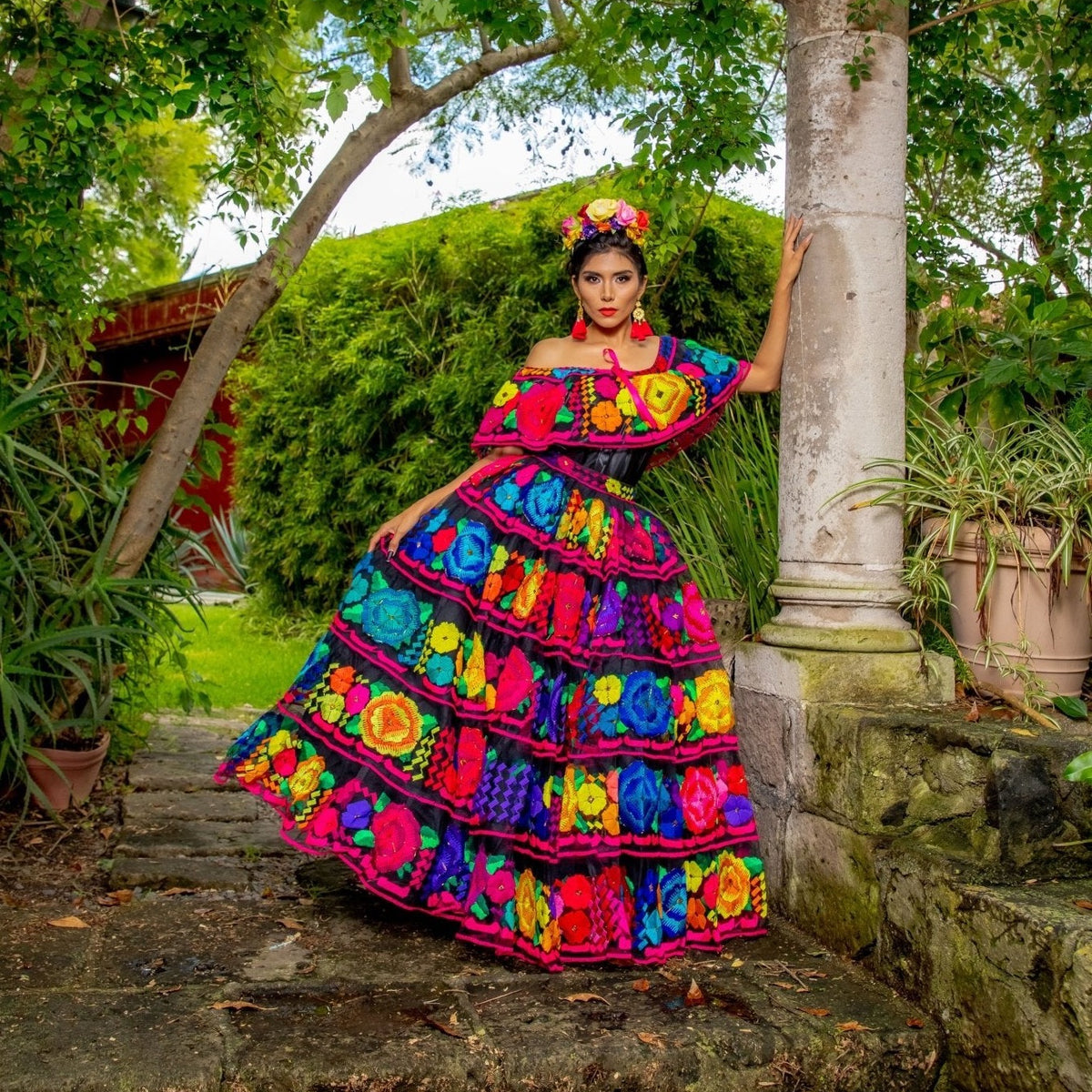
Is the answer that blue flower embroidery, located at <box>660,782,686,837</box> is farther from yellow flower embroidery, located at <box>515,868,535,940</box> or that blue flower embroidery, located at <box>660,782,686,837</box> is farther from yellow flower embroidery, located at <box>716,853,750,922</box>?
yellow flower embroidery, located at <box>515,868,535,940</box>

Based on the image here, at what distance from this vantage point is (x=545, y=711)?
263 cm

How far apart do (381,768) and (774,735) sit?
958mm

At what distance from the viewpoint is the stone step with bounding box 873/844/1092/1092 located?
6.16 feet

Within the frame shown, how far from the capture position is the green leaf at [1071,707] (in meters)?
2.64

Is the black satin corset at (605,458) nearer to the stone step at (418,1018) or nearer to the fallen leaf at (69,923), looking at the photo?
the stone step at (418,1018)

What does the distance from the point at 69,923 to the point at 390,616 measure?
3.38ft

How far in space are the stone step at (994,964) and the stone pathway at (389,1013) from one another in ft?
0.29

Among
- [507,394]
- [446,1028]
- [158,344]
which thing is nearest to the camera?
[446,1028]

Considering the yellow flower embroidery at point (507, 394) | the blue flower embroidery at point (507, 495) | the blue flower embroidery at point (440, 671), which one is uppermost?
the yellow flower embroidery at point (507, 394)

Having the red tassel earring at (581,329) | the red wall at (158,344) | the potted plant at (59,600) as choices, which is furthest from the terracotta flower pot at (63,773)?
the red wall at (158,344)

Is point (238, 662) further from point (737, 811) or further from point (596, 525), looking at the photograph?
point (737, 811)

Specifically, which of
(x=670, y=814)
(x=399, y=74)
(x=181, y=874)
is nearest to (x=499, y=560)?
(x=670, y=814)

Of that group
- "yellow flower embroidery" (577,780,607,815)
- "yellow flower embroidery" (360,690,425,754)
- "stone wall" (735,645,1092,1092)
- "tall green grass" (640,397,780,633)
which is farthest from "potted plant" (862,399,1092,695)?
"yellow flower embroidery" (360,690,425,754)

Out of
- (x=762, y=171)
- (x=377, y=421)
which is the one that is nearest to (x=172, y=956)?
(x=762, y=171)
